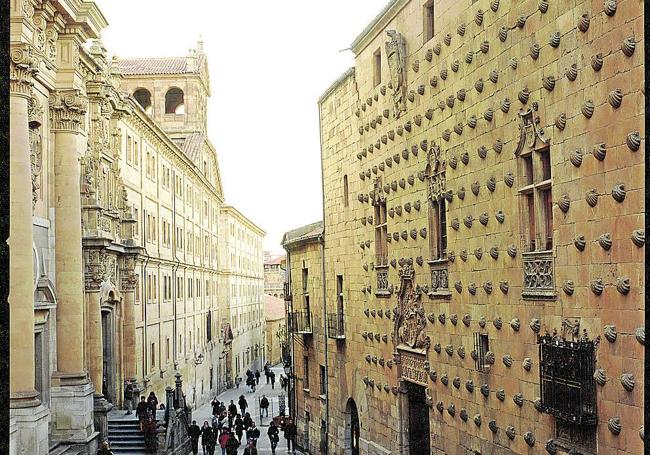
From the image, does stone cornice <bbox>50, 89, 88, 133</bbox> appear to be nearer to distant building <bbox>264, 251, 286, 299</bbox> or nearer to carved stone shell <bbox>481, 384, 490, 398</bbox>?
carved stone shell <bbox>481, 384, 490, 398</bbox>

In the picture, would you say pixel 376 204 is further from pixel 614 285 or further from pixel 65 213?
pixel 614 285

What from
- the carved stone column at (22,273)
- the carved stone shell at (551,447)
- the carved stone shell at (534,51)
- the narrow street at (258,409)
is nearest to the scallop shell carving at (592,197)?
the carved stone shell at (534,51)

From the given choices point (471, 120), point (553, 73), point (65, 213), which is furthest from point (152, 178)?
point (553, 73)

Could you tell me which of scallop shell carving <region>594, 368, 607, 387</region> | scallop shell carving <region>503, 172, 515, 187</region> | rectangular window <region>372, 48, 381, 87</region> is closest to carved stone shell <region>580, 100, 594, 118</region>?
scallop shell carving <region>503, 172, 515, 187</region>

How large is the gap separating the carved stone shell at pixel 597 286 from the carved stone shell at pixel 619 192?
1265 mm

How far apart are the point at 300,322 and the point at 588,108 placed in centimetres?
2438

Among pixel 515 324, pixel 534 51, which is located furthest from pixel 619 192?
pixel 515 324

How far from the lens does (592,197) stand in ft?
44.0

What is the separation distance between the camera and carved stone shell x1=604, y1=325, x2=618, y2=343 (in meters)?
12.9

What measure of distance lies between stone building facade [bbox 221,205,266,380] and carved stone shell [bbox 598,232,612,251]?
64.5m

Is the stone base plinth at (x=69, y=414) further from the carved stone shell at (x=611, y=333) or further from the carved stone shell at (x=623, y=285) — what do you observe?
the carved stone shell at (x=623, y=285)

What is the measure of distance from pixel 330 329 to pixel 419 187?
34.6ft

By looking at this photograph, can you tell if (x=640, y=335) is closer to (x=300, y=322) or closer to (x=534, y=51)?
(x=534, y=51)

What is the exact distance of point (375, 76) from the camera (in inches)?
1014
